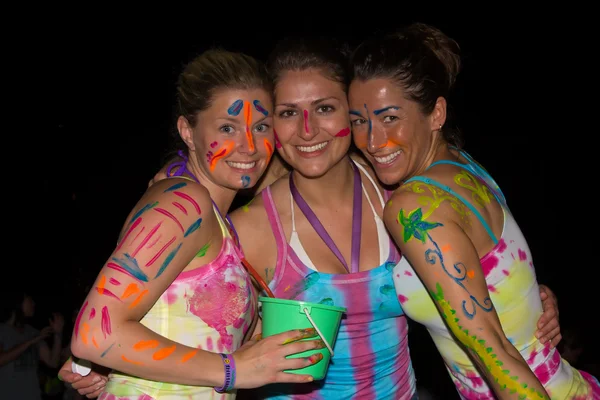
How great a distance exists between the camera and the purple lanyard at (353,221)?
99.3 inches

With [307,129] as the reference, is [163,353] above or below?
below

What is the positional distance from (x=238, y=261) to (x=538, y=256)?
16.8ft

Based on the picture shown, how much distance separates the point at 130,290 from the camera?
1815 mm

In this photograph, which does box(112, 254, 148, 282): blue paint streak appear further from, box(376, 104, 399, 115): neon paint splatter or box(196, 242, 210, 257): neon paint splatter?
box(376, 104, 399, 115): neon paint splatter

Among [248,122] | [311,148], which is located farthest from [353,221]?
[248,122]

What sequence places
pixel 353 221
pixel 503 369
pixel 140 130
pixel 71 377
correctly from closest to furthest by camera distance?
pixel 503 369
pixel 71 377
pixel 353 221
pixel 140 130

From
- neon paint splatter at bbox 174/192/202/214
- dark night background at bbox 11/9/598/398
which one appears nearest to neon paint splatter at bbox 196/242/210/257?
neon paint splatter at bbox 174/192/202/214

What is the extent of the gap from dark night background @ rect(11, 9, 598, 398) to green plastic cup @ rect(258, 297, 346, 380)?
11.5 feet

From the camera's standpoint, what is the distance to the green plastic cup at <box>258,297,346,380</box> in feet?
6.35

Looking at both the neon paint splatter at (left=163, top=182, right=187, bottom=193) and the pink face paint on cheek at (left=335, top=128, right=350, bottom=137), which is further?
the pink face paint on cheek at (left=335, top=128, right=350, bottom=137)

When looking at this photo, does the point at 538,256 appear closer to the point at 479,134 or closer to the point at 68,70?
the point at 479,134

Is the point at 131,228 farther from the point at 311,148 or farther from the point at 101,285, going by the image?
the point at 311,148

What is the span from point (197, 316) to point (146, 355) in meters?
0.24

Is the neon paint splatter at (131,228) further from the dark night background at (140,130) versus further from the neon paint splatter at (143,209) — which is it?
the dark night background at (140,130)
